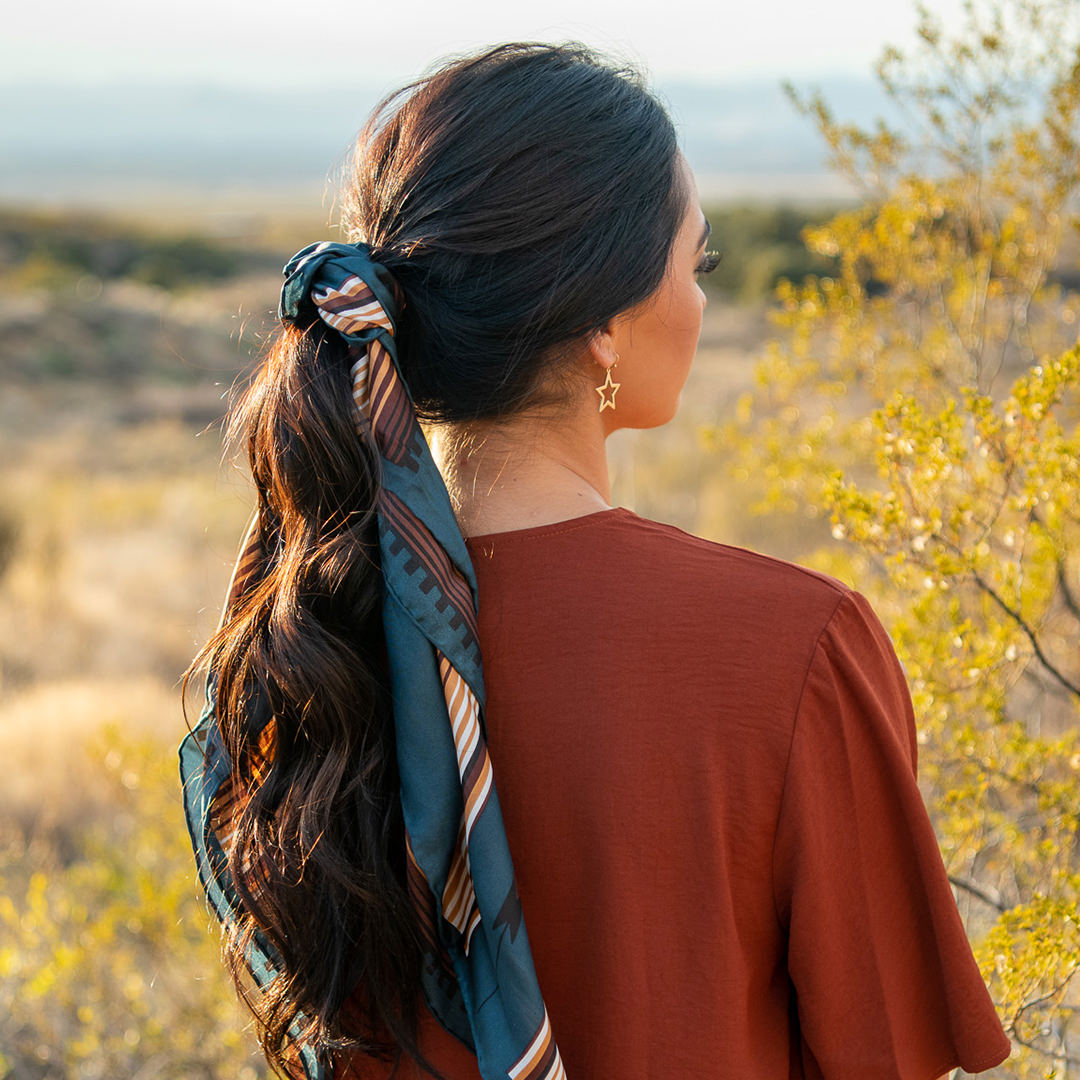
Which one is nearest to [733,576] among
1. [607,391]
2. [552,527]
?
[552,527]

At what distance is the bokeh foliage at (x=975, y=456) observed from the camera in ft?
6.09

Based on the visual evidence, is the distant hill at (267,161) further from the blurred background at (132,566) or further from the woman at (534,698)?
the woman at (534,698)

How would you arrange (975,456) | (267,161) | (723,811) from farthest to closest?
(267,161) → (975,456) → (723,811)

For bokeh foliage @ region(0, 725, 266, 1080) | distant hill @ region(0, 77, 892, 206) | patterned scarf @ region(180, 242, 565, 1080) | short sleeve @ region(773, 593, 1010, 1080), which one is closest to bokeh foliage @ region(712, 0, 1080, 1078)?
short sleeve @ region(773, 593, 1010, 1080)

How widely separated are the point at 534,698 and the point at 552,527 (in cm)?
18

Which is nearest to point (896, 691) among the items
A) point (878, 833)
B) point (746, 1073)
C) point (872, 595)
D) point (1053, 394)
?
point (878, 833)

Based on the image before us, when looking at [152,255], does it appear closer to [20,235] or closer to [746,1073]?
[20,235]

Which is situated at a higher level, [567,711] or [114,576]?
[567,711]

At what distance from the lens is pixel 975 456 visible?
3176mm

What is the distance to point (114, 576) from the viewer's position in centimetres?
784

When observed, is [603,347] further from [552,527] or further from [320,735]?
[320,735]

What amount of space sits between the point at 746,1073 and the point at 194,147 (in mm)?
207974

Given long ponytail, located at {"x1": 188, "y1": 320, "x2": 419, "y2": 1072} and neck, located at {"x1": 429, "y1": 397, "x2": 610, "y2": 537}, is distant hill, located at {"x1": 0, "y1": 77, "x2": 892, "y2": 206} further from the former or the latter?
long ponytail, located at {"x1": 188, "y1": 320, "x2": 419, "y2": 1072}

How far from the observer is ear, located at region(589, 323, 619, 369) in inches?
47.0
